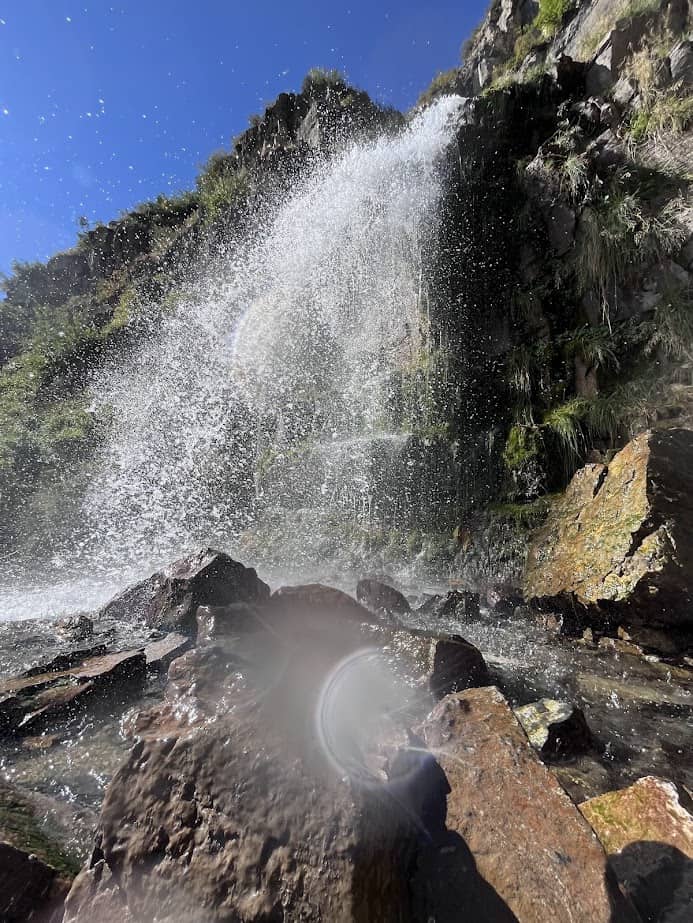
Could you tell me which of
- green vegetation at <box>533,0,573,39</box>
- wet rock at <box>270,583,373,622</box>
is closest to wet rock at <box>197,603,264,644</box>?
wet rock at <box>270,583,373,622</box>

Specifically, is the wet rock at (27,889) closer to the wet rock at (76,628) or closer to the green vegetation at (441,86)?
the wet rock at (76,628)

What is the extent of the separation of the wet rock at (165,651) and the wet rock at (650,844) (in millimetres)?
2756

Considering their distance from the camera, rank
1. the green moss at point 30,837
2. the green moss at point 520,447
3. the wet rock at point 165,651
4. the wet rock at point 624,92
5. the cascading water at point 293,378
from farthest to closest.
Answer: the cascading water at point 293,378, the wet rock at point 624,92, the green moss at point 520,447, the wet rock at point 165,651, the green moss at point 30,837

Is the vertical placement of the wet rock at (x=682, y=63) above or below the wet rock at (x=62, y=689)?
above

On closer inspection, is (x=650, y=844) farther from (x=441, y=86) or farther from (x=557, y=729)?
(x=441, y=86)

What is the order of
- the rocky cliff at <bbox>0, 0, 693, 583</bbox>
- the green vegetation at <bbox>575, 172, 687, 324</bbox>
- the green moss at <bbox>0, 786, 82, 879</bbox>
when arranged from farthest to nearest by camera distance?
the green vegetation at <bbox>575, 172, 687, 324</bbox>, the rocky cliff at <bbox>0, 0, 693, 583</bbox>, the green moss at <bbox>0, 786, 82, 879</bbox>

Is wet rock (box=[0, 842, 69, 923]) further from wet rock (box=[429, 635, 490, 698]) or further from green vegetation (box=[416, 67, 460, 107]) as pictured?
green vegetation (box=[416, 67, 460, 107])

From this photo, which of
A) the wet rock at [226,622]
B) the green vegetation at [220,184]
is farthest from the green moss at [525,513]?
the green vegetation at [220,184]

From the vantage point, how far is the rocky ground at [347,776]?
47.8 inches

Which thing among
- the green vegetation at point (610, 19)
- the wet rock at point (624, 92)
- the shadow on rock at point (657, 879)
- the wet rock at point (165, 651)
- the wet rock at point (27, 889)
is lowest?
the shadow on rock at point (657, 879)

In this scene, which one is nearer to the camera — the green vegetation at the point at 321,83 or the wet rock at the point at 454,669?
the wet rock at the point at 454,669

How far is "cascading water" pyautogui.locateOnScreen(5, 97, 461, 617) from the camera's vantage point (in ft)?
28.9

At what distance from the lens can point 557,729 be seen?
220 cm

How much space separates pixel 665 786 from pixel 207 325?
562 inches
